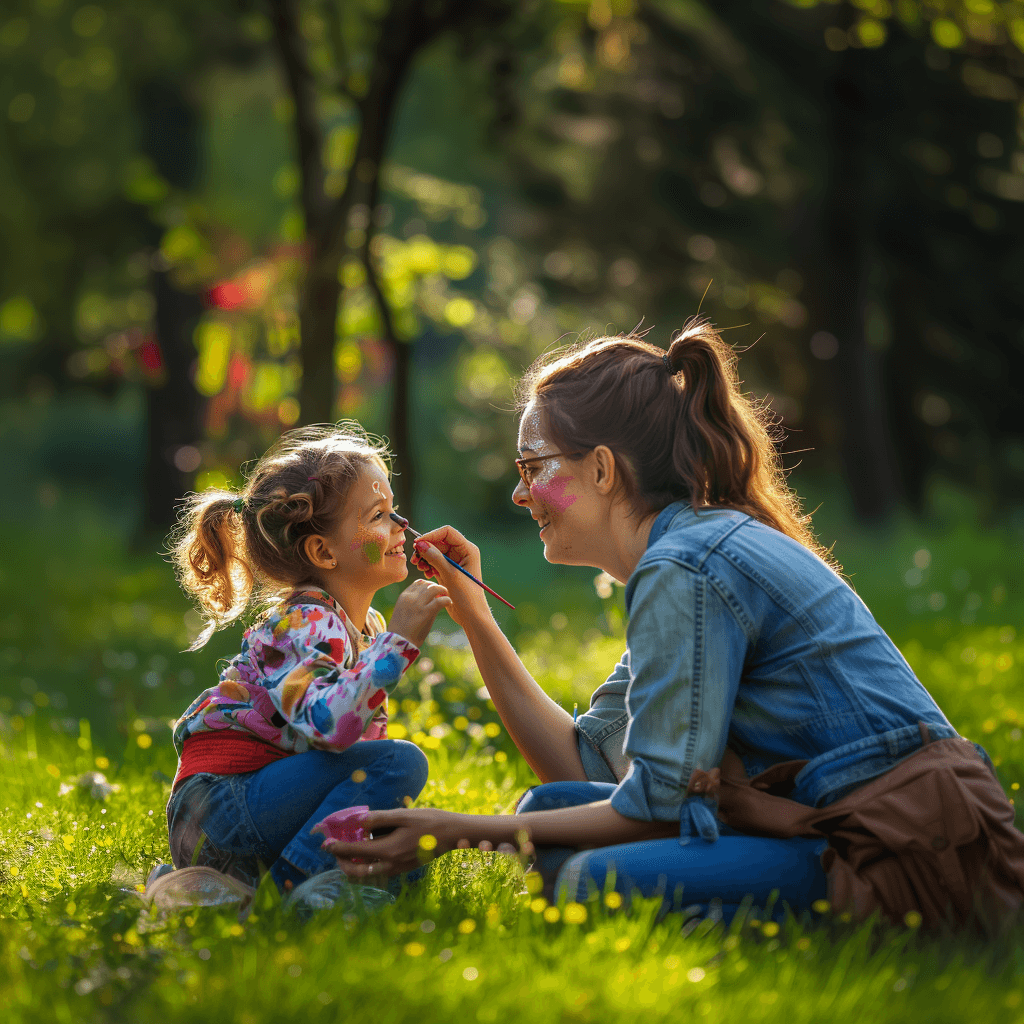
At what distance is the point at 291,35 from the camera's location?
785 cm

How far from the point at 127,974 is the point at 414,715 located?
2542 millimetres

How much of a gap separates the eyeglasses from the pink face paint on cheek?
2.1 inches

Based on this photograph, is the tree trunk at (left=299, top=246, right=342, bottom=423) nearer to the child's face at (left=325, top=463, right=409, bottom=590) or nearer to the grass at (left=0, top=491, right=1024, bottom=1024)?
the grass at (left=0, top=491, right=1024, bottom=1024)

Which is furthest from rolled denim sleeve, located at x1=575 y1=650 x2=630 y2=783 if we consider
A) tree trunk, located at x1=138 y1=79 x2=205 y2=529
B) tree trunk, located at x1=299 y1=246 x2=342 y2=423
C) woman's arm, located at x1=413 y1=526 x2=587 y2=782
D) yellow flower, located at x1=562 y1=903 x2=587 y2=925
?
tree trunk, located at x1=138 y1=79 x2=205 y2=529

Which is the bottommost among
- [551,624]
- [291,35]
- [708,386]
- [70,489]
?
[70,489]

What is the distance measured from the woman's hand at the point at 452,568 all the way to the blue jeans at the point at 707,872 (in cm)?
90

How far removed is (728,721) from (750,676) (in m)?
0.19

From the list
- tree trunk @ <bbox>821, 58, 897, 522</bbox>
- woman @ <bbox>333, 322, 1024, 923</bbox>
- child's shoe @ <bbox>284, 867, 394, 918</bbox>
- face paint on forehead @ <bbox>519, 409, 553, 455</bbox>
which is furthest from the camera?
tree trunk @ <bbox>821, 58, 897, 522</bbox>

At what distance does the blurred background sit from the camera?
1064cm

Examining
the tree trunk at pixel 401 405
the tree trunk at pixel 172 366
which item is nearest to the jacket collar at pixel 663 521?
the tree trunk at pixel 401 405

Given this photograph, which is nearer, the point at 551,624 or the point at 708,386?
the point at 708,386

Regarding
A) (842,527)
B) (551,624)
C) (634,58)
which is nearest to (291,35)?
(551,624)

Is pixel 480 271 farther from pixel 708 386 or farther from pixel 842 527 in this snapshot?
pixel 708 386

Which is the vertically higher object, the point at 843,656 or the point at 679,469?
the point at 679,469
